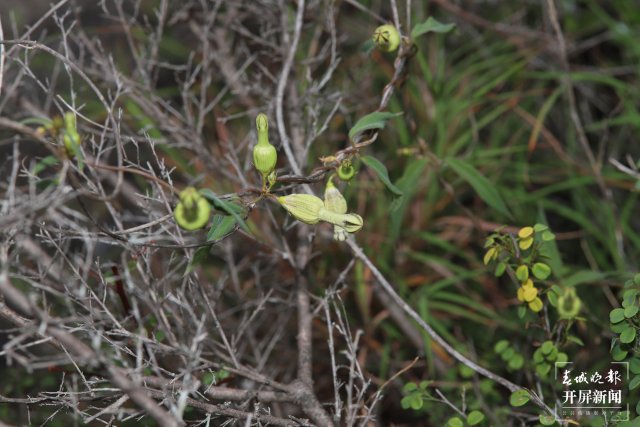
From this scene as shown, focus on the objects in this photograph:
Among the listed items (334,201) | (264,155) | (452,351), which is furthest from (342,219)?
(452,351)

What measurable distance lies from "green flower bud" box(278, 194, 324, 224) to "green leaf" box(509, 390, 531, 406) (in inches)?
18.4

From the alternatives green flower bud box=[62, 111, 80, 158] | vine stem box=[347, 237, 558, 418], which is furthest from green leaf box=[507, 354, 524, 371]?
green flower bud box=[62, 111, 80, 158]

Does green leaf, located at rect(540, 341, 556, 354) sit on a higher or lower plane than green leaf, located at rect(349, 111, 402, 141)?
lower

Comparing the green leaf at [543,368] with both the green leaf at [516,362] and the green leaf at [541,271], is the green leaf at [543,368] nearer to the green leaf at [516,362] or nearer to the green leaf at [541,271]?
the green leaf at [516,362]

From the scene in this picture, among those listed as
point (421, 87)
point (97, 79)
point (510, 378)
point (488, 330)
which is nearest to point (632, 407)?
point (510, 378)

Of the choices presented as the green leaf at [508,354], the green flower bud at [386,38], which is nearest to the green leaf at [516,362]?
the green leaf at [508,354]

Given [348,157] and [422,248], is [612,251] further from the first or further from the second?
[348,157]

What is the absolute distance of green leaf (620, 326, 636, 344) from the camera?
991 mm

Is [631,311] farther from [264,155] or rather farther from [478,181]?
[264,155]

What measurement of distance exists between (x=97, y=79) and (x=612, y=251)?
4.59 ft

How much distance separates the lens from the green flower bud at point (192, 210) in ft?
2.55

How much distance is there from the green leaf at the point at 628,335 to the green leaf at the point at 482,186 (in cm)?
32

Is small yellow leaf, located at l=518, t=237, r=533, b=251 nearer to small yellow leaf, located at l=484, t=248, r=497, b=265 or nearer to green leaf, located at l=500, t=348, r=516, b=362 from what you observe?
small yellow leaf, located at l=484, t=248, r=497, b=265

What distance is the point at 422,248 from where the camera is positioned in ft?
5.98
